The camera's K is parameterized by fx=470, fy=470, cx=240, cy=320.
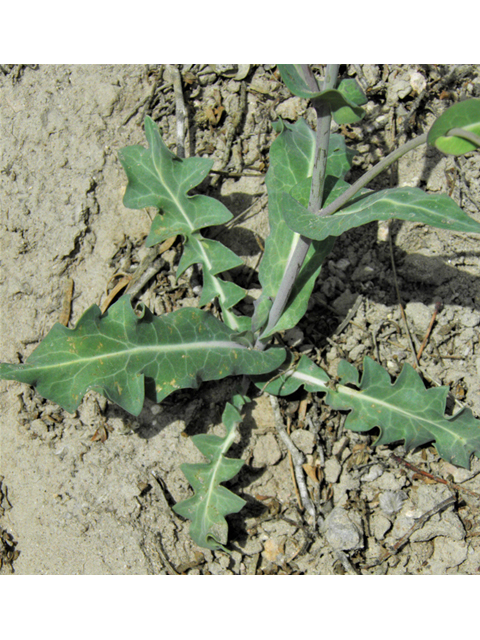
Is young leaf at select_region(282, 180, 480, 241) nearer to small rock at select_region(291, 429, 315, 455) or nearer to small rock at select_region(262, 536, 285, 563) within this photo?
small rock at select_region(291, 429, 315, 455)

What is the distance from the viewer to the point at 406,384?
295 centimetres

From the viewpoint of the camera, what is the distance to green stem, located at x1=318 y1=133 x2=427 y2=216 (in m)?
1.92

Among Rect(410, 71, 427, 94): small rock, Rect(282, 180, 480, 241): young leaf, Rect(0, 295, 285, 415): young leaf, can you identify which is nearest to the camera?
Rect(282, 180, 480, 241): young leaf

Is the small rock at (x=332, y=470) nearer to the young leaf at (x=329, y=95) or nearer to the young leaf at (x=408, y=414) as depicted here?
the young leaf at (x=408, y=414)

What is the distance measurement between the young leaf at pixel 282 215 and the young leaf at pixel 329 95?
901 mm

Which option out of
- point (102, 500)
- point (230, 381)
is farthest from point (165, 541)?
point (230, 381)

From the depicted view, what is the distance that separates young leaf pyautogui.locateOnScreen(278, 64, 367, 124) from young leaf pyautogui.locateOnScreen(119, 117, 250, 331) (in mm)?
1100

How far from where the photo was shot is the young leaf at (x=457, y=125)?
1724mm

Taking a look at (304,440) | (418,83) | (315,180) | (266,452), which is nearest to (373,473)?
(304,440)

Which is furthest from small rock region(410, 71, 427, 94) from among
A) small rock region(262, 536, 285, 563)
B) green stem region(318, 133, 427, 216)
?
small rock region(262, 536, 285, 563)

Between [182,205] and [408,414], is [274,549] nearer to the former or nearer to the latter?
[408,414]

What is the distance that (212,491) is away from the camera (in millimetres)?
2850

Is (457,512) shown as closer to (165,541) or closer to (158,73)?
(165,541)

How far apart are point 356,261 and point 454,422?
50.9 inches
